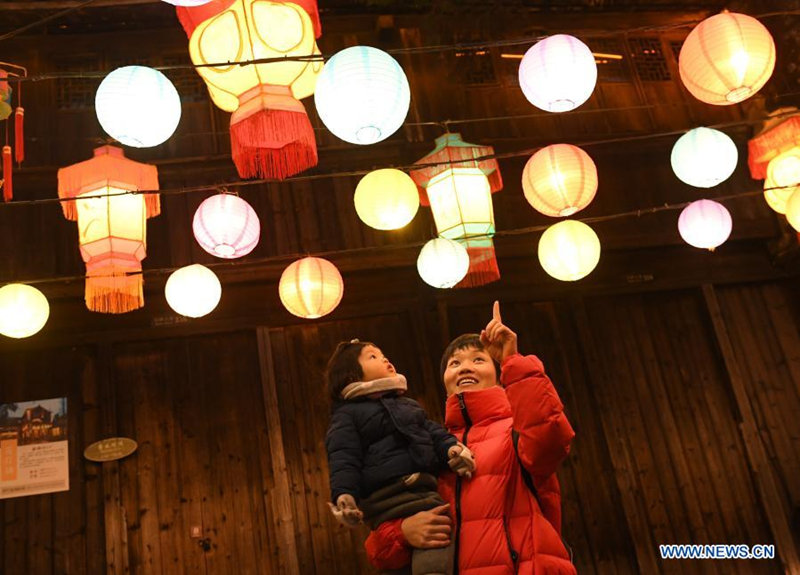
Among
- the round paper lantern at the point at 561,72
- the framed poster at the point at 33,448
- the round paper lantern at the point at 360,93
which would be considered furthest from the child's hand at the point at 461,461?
the framed poster at the point at 33,448

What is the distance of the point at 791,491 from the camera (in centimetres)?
811

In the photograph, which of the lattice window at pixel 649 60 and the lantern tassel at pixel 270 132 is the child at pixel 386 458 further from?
the lattice window at pixel 649 60

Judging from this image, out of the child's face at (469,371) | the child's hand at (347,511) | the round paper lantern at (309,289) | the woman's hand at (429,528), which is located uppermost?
the round paper lantern at (309,289)

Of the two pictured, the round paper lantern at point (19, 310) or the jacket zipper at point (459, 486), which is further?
the round paper lantern at point (19, 310)

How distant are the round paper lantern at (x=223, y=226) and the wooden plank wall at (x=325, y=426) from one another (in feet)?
6.53

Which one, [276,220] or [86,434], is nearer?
[86,434]

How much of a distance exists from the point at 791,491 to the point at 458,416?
6948mm

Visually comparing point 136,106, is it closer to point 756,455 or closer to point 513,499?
point 513,499

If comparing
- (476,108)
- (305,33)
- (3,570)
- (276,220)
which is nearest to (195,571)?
(3,570)

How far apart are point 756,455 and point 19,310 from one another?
8118 millimetres

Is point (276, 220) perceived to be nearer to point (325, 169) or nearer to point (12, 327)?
point (325, 169)

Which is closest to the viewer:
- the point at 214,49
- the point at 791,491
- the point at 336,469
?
the point at 336,469

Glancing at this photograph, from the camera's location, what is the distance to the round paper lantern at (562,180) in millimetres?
6051

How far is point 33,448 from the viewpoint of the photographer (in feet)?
23.7
